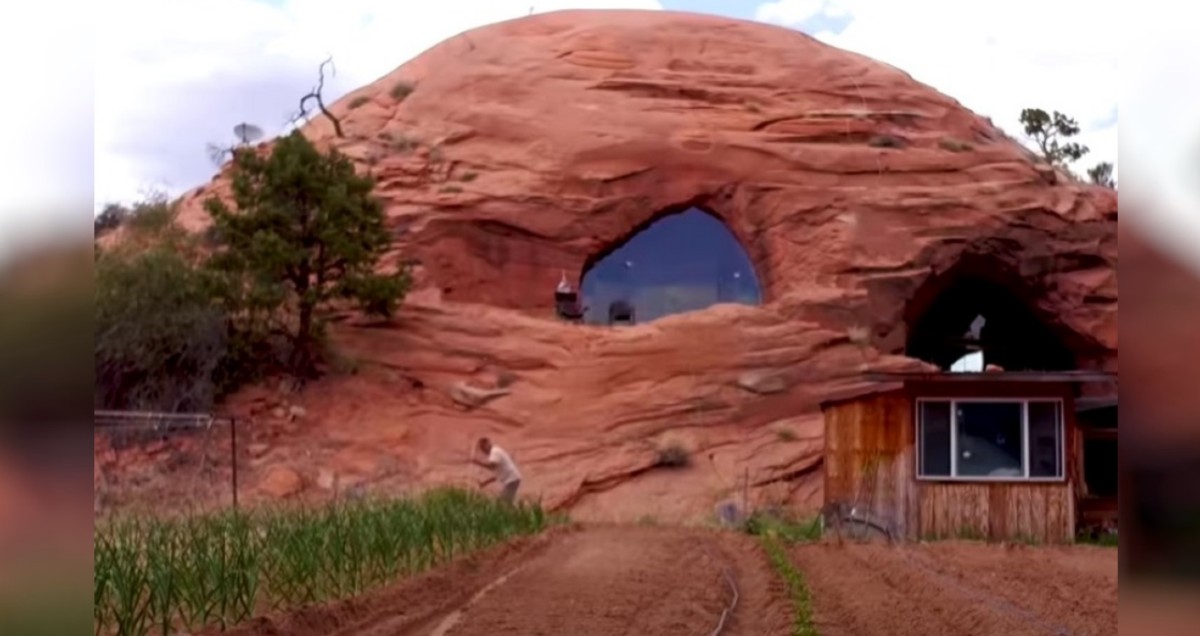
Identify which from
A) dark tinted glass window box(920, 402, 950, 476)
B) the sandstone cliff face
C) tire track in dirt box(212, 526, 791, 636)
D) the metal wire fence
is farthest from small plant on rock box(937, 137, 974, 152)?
the metal wire fence

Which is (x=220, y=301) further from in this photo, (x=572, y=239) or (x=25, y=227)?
(x=25, y=227)

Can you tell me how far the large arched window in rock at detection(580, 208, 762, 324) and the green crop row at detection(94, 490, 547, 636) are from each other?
418 inches

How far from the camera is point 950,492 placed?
46.6 feet

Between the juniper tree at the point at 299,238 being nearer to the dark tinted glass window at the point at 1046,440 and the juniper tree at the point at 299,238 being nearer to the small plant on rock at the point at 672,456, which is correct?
the small plant on rock at the point at 672,456

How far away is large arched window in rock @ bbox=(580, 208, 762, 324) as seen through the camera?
2216 cm

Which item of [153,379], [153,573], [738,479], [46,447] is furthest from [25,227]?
[738,479]

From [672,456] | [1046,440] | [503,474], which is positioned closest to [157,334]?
[503,474]

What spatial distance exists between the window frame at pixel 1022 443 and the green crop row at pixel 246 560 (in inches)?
192

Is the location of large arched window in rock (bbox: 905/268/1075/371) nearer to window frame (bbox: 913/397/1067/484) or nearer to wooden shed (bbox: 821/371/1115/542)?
wooden shed (bbox: 821/371/1115/542)

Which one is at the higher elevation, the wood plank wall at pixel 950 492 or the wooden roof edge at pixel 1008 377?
the wooden roof edge at pixel 1008 377

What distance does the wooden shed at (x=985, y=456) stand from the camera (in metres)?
13.9

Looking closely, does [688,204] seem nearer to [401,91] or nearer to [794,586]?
[401,91]

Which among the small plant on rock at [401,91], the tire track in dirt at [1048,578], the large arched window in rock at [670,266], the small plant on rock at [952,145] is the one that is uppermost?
the small plant on rock at [401,91]

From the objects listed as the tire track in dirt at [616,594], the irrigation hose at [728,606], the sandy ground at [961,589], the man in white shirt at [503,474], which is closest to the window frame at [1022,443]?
the sandy ground at [961,589]
